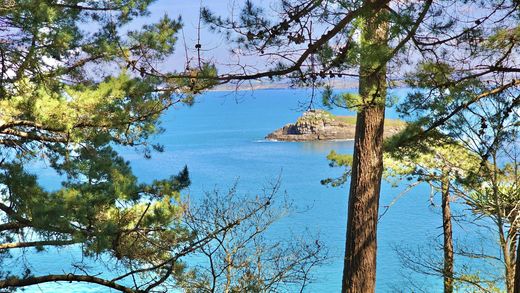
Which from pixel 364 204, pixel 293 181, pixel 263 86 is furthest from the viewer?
pixel 293 181

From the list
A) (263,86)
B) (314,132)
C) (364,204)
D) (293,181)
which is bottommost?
(364,204)

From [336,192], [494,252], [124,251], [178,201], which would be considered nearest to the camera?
[124,251]

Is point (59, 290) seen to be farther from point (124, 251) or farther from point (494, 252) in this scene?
point (494, 252)

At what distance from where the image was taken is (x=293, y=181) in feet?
49.7

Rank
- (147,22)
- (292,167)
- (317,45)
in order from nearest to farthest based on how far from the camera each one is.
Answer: (317,45)
(147,22)
(292,167)

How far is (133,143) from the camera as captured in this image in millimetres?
4473

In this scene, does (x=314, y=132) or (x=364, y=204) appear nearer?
(x=364, y=204)

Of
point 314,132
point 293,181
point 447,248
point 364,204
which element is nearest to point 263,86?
point 364,204

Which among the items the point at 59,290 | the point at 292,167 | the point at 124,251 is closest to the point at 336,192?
the point at 292,167

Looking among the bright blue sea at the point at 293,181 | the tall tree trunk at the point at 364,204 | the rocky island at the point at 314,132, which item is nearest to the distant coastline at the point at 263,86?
the bright blue sea at the point at 293,181

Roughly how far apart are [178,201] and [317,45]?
2.40 meters

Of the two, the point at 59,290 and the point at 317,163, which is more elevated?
the point at 317,163

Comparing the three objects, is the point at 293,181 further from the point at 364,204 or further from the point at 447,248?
the point at 364,204

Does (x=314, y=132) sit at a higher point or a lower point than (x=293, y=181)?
higher
